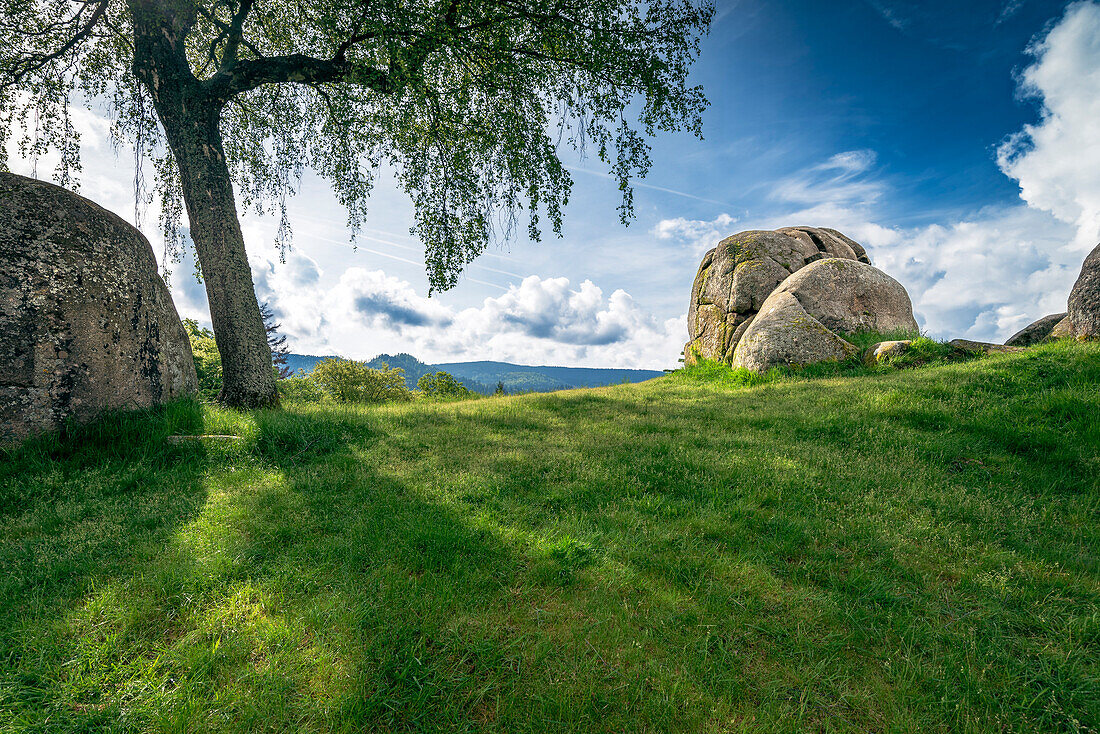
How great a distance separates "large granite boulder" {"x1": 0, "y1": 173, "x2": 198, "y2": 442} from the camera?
646 cm

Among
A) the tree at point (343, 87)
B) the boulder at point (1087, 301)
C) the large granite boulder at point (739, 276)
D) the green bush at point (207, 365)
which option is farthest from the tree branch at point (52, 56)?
the boulder at point (1087, 301)

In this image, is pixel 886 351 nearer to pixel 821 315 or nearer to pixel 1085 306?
pixel 821 315

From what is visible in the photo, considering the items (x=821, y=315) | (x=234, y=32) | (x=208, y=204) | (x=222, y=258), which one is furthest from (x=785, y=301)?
(x=234, y=32)

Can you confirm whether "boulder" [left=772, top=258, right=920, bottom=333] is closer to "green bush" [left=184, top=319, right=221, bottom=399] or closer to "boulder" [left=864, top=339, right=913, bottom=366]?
"boulder" [left=864, top=339, right=913, bottom=366]

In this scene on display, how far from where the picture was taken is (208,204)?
954 cm

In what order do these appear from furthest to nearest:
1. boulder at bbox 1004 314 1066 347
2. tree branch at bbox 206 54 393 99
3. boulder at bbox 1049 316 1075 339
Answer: boulder at bbox 1004 314 1066 347 → boulder at bbox 1049 316 1075 339 → tree branch at bbox 206 54 393 99

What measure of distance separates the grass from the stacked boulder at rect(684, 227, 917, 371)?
693 centimetres

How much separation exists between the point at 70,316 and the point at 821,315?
19324 millimetres

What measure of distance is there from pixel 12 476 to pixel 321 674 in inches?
260

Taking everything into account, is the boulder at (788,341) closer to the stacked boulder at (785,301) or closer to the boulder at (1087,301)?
the stacked boulder at (785,301)

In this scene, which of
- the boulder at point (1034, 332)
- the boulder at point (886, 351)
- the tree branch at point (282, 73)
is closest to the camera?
the tree branch at point (282, 73)

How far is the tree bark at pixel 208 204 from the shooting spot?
949cm

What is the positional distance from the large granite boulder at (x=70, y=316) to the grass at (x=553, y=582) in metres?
0.60

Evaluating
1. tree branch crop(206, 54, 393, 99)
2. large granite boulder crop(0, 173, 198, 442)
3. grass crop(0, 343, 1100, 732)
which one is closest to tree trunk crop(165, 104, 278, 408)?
tree branch crop(206, 54, 393, 99)
